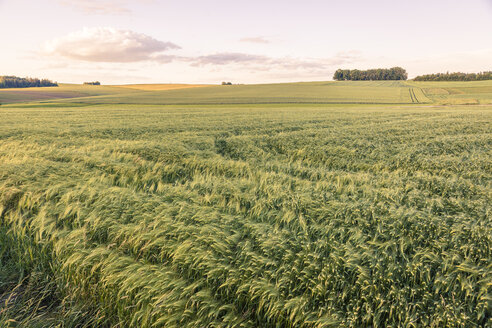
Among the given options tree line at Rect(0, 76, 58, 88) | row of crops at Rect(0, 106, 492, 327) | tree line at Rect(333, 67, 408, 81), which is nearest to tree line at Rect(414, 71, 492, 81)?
tree line at Rect(333, 67, 408, 81)

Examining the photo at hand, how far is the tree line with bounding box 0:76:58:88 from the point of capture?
115m

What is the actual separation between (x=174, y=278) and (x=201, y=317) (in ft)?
2.08

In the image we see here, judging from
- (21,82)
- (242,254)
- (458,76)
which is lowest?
(242,254)

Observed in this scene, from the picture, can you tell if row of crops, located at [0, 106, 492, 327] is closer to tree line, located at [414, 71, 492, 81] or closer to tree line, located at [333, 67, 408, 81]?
tree line, located at [414, 71, 492, 81]

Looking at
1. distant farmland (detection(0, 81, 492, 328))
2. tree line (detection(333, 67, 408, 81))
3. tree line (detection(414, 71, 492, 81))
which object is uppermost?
tree line (detection(333, 67, 408, 81))

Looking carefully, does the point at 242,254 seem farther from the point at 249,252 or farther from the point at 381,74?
the point at 381,74

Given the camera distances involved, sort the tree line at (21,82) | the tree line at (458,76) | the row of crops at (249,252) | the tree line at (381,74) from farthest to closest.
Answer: the tree line at (381,74), the tree line at (21,82), the tree line at (458,76), the row of crops at (249,252)

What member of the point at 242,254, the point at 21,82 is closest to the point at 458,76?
the point at 242,254

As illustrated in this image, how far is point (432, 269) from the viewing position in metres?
3.14

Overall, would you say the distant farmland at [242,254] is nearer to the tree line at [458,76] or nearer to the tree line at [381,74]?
the tree line at [458,76]

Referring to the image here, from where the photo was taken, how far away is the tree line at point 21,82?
11512cm

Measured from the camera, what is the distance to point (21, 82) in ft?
395

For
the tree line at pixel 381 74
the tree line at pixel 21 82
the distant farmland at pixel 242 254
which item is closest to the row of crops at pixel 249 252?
the distant farmland at pixel 242 254

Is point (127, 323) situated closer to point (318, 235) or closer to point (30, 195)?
point (318, 235)
